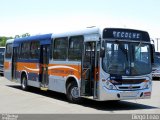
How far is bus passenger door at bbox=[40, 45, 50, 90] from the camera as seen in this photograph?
18297 mm

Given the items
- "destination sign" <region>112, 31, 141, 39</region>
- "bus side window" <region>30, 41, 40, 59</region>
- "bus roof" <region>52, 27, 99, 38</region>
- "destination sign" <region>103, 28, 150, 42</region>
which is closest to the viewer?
"destination sign" <region>103, 28, 150, 42</region>

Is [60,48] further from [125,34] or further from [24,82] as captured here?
[24,82]

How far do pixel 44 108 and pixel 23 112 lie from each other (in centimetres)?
125

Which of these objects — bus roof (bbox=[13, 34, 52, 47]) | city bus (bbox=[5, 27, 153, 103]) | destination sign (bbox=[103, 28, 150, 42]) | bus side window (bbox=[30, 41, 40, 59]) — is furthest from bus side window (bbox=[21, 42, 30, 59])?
destination sign (bbox=[103, 28, 150, 42])

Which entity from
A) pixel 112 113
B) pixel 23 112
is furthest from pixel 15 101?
pixel 112 113

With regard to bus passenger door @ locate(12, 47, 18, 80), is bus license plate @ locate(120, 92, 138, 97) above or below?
below

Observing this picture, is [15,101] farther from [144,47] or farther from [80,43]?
[144,47]

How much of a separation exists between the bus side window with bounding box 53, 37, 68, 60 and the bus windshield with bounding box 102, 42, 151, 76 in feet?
9.58

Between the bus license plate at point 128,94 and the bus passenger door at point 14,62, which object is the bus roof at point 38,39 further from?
the bus license plate at point 128,94

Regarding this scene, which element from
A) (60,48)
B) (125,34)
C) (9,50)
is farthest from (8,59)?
(125,34)

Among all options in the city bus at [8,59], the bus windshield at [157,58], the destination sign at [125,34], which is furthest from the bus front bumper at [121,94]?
the bus windshield at [157,58]

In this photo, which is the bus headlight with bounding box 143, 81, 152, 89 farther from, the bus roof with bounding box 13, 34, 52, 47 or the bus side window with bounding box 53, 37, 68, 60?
the bus roof with bounding box 13, 34, 52, 47

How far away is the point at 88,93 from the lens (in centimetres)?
1436

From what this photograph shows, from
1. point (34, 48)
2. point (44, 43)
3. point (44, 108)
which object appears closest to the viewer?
point (44, 108)
